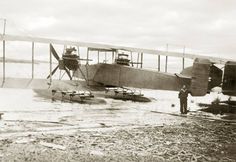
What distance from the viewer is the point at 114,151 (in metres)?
7.86

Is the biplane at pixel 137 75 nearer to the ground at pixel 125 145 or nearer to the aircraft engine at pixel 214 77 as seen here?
the aircraft engine at pixel 214 77

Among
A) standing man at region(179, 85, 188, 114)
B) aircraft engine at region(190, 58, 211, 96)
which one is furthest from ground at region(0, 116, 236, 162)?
aircraft engine at region(190, 58, 211, 96)

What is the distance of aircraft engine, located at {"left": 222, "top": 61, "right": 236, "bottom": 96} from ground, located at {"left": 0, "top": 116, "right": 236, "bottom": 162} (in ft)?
30.9

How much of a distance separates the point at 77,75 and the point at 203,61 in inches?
482

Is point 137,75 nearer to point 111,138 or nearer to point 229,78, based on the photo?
point 229,78

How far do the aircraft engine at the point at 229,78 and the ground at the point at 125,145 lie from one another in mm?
9417

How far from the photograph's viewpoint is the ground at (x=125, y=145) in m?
7.31

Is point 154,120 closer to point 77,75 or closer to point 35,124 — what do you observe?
point 35,124

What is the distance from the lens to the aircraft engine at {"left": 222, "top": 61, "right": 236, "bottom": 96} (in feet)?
65.8

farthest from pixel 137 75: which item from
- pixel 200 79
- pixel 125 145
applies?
pixel 125 145

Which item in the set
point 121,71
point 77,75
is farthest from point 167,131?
point 77,75

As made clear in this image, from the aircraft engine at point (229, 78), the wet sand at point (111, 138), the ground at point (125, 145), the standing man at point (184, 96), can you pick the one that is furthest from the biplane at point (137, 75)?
the ground at point (125, 145)

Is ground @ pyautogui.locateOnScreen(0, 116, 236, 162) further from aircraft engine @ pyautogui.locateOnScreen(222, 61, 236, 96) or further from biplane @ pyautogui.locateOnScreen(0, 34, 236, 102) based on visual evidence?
aircraft engine @ pyautogui.locateOnScreen(222, 61, 236, 96)

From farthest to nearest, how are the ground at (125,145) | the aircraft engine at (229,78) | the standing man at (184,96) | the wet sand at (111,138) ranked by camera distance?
the aircraft engine at (229,78), the standing man at (184,96), the wet sand at (111,138), the ground at (125,145)
